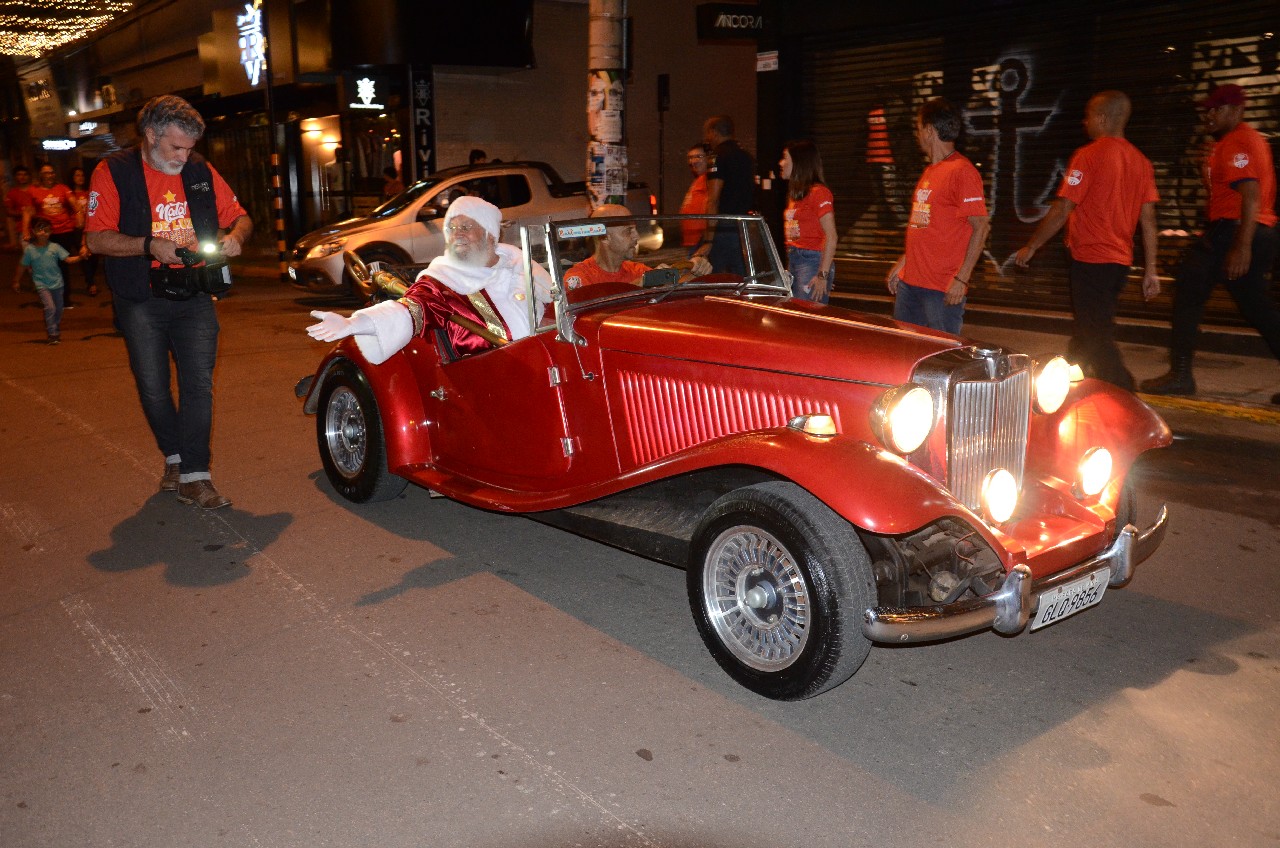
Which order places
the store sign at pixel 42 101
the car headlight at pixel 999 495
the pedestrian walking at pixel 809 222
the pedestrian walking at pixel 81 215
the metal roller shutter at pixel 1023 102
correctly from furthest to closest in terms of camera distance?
the store sign at pixel 42 101, the pedestrian walking at pixel 81 215, the metal roller shutter at pixel 1023 102, the pedestrian walking at pixel 809 222, the car headlight at pixel 999 495

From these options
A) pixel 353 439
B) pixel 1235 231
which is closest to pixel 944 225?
pixel 1235 231

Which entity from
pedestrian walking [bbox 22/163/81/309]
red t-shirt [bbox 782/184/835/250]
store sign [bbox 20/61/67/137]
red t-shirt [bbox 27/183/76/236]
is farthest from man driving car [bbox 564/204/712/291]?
store sign [bbox 20/61/67/137]

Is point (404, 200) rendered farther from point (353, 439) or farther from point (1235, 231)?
point (1235, 231)

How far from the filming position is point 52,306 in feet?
38.1

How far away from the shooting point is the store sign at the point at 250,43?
70.4ft

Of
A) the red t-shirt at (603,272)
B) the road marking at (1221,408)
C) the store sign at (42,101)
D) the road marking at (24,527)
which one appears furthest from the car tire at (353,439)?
the store sign at (42,101)

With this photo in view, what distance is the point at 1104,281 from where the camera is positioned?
689 cm

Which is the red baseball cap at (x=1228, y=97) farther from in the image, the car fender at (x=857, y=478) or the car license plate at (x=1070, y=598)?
the car fender at (x=857, y=478)

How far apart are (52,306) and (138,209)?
7.28 m

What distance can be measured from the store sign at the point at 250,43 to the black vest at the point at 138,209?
17.4 metres

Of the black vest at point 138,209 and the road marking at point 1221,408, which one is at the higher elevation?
the black vest at point 138,209

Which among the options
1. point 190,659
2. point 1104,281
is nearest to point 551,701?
point 190,659

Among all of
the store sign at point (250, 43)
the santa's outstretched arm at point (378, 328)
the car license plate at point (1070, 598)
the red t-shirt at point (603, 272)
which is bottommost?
the car license plate at point (1070, 598)

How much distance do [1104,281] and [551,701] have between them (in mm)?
4973
